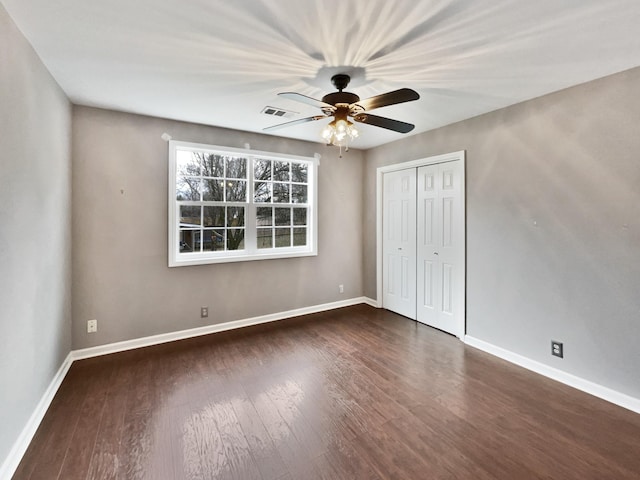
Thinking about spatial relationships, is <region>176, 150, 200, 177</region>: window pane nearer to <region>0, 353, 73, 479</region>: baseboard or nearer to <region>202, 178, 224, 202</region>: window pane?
<region>202, 178, 224, 202</region>: window pane

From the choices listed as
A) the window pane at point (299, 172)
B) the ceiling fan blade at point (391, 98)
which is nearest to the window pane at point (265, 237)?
the window pane at point (299, 172)

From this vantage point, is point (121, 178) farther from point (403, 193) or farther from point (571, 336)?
point (571, 336)

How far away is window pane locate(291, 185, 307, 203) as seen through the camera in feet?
14.3

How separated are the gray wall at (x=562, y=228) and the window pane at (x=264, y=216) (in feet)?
8.32

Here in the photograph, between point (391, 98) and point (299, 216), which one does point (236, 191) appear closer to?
point (299, 216)

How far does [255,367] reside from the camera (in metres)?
2.84

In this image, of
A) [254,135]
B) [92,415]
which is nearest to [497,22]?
[254,135]

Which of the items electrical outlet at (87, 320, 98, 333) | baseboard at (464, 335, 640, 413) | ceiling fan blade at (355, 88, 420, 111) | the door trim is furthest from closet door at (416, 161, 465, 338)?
electrical outlet at (87, 320, 98, 333)

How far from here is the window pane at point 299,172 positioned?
434 centimetres

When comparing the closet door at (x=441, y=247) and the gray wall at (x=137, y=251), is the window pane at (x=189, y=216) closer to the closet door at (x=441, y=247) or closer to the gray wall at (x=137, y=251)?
the gray wall at (x=137, y=251)

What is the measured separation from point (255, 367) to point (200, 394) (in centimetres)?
56

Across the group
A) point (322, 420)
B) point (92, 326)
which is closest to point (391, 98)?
point (322, 420)

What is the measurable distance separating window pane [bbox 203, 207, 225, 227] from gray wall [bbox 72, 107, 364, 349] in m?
0.49

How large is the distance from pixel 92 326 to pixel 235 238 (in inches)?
69.8
